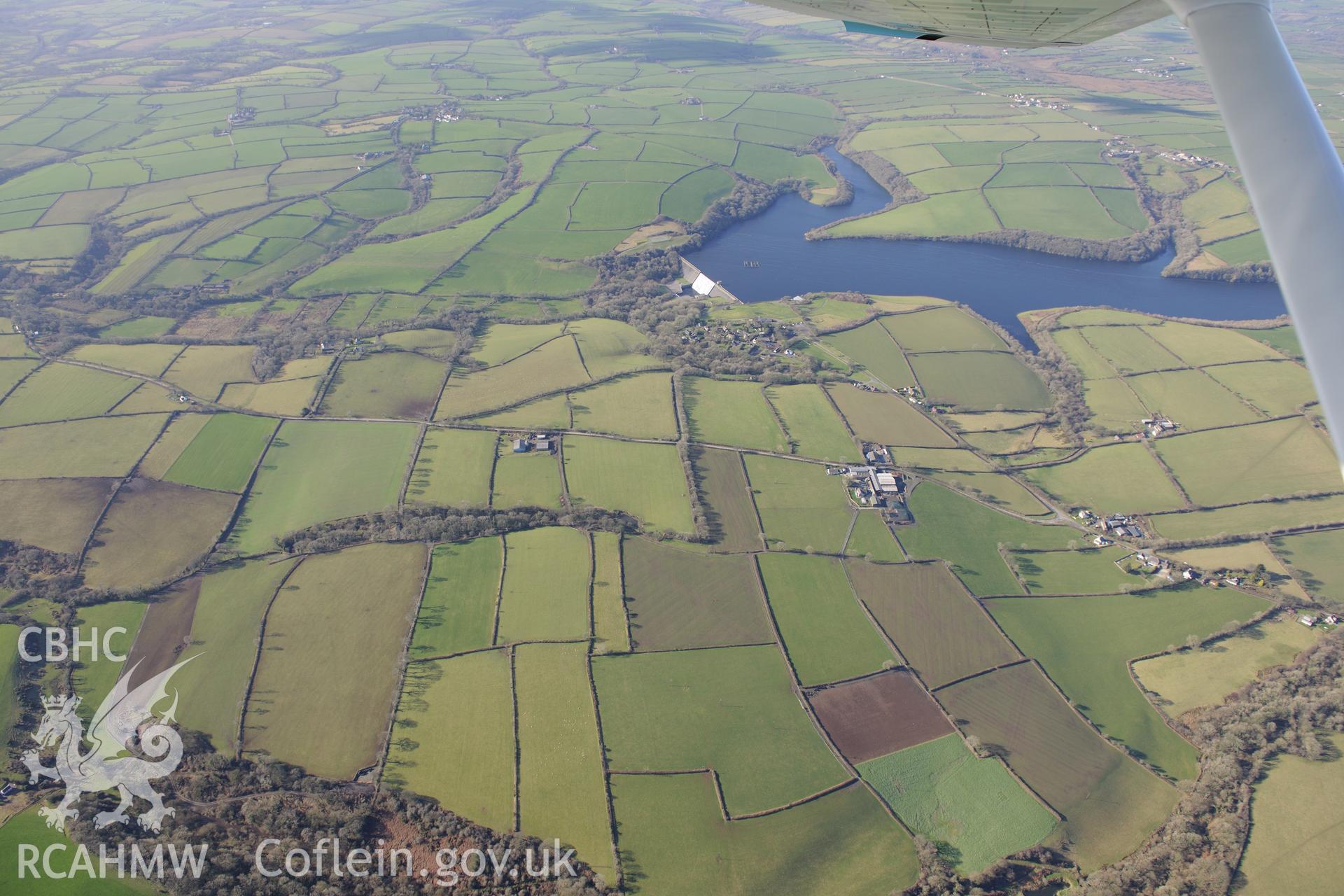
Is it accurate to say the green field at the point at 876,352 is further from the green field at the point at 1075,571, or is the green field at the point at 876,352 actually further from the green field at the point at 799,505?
the green field at the point at 1075,571

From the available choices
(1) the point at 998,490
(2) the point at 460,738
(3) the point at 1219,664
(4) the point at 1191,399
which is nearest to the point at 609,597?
(2) the point at 460,738

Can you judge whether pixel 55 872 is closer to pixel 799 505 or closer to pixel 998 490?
pixel 799 505

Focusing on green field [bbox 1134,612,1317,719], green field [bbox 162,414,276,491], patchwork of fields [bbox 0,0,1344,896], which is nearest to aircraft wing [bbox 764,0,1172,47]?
patchwork of fields [bbox 0,0,1344,896]

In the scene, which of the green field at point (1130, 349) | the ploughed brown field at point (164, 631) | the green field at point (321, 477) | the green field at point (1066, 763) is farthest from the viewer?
the green field at point (1130, 349)

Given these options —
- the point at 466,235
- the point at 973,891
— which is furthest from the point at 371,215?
the point at 973,891

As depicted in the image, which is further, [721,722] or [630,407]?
[630,407]

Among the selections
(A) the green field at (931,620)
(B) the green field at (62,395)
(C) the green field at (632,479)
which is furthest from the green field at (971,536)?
(B) the green field at (62,395)

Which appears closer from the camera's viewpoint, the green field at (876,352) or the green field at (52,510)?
the green field at (52,510)
